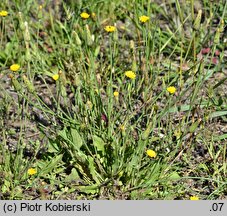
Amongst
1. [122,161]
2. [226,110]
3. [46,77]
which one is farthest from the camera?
[46,77]

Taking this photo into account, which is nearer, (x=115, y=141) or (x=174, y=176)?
(x=115, y=141)

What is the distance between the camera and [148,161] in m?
2.28

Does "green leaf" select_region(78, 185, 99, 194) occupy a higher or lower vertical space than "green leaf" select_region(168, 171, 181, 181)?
lower

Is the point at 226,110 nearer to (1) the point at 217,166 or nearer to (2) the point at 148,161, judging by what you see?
(1) the point at 217,166

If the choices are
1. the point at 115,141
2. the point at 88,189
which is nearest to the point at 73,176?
the point at 88,189

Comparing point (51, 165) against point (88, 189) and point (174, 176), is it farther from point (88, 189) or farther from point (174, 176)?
point (174, 176)

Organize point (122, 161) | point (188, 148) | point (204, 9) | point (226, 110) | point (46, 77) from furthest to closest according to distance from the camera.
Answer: point (204, 9) < point (46, 77) < point (226, 110) < point (188, 148) < point (122, 161)

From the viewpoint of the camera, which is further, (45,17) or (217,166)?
(45,17)

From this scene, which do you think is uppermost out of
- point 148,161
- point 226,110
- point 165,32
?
point 165,32

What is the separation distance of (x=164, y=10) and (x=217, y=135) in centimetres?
102

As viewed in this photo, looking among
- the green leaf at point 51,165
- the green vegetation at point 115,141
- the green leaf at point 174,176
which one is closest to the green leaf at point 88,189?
the green vegetation at point 115,141

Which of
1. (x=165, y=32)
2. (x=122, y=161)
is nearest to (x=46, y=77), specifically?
(x=165, y=32)

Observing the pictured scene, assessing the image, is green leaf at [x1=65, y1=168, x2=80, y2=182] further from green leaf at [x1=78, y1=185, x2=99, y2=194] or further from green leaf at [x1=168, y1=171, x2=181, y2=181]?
green leaf at [x1=168, y1=171, x2=181, y2=181]

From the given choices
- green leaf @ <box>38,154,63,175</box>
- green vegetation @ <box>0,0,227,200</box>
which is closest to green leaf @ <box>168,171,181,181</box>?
green vegetation @ <box>0,0,227,200</box>
